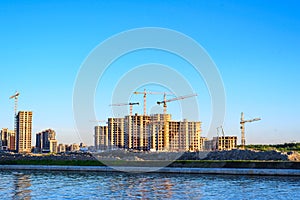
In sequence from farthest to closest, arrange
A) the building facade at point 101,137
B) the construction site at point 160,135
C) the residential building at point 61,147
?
the residential building at point 61,147 < the building facade at point 101,137 < the construction site at point 160,135

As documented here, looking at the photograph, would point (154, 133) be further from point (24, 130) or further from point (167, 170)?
point (167, 170)

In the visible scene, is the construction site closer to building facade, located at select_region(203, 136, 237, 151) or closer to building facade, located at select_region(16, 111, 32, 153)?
building facade, located at select_region(203, 136, 237, 151)

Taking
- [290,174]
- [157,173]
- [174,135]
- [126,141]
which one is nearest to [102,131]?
[126,141]

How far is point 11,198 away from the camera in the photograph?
66.1 ft

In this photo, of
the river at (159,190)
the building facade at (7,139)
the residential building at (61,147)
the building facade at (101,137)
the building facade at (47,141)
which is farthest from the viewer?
the residential building at (61,147)

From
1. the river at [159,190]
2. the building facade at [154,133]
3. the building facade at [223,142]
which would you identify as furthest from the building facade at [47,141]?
the river at [159,190]

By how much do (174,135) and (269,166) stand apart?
54.8m

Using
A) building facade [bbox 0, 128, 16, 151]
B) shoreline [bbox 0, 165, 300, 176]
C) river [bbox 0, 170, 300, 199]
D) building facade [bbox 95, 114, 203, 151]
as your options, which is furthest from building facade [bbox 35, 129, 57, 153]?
river [bbox 0, 170, 300, 199]

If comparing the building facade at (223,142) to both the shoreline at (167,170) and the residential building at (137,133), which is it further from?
the shoreline at (167,170)

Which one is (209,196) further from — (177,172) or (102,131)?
(102,131)

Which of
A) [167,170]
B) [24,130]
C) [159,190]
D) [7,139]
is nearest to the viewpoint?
[159,190]

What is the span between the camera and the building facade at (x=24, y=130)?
333 feet

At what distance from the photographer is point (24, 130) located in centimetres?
10188

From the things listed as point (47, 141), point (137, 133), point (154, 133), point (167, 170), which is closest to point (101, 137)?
point (137, 133)
